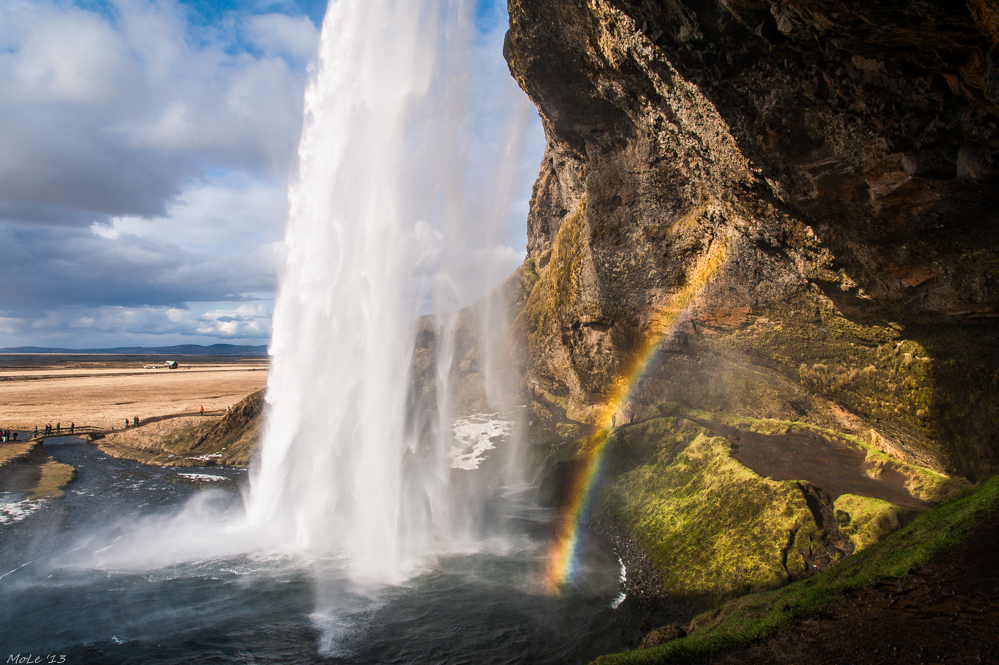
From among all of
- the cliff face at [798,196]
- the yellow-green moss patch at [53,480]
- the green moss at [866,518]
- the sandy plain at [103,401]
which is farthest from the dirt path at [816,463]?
the sandy plain at [103,401]

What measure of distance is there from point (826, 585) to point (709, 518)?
6.18 metres

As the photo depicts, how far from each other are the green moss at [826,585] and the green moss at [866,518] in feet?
1.07

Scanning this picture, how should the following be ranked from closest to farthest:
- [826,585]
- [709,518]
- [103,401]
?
[826,585] → [709,518] → [103,401]

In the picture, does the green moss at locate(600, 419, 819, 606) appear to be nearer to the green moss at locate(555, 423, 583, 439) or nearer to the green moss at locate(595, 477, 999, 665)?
the green moss at locate(595, 477, 999, 665)

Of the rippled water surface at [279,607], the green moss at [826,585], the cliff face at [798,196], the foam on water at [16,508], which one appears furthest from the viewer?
the foam on water at [16,508]

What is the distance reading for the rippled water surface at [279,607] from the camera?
11500mm

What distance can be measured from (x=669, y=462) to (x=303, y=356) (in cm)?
1709

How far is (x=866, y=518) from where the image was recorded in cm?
1257

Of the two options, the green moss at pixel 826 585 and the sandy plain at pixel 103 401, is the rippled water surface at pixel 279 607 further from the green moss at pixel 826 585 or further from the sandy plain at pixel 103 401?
the sandy plain at pixel 103 401

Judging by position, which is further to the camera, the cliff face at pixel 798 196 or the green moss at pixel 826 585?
the cliff face at pixel 798 196

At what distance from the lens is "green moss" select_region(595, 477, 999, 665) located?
29.2 feet

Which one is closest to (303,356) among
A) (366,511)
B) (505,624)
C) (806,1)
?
(366,511)

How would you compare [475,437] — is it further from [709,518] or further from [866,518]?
[866,518]

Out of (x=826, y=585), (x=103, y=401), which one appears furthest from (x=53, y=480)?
(x=103, y=401)
